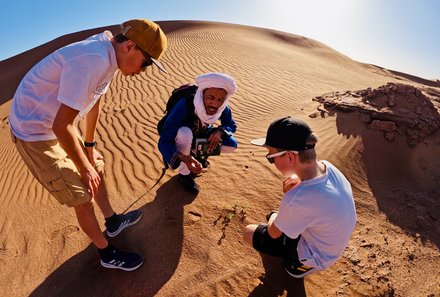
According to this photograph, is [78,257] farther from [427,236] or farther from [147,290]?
[427,236]

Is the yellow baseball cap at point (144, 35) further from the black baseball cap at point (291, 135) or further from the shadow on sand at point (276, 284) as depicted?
the shadow on sand at point (276, 284)

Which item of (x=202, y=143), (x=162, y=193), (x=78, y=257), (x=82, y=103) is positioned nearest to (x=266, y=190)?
(x=202, y=143)

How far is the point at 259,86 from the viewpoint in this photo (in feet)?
27.8

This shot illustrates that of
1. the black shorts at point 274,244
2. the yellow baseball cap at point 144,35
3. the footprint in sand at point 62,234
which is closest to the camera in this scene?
the yellow baseball cap at point 144,35

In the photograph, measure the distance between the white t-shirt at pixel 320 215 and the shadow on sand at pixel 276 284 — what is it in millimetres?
496

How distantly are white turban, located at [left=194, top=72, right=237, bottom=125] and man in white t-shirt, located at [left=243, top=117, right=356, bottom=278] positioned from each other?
122cm

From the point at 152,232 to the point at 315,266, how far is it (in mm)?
1665

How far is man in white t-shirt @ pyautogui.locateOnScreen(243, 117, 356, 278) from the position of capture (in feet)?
6.22

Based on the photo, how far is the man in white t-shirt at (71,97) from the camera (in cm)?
180

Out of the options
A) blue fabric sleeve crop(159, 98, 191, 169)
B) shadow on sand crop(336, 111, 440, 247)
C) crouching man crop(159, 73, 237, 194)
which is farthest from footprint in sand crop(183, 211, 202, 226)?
shadow on sand crop(336, 111, 440, 247)

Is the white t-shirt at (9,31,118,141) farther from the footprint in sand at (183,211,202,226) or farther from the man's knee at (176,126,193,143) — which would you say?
the footprint in sand at (183,211,202,226)

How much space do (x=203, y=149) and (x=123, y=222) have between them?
119cm

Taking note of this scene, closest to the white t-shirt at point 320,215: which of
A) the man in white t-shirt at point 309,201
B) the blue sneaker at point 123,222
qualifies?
the man in white t-shirt at point 309,201

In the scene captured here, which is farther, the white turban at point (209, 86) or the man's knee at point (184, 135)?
the man's knee at point (184, 135)
